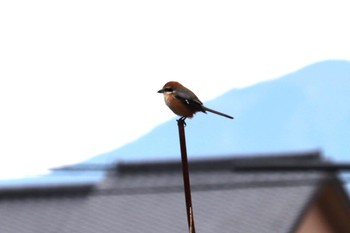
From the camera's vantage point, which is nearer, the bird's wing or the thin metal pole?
the thin metal pole

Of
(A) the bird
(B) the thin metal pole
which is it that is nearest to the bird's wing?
(A) the bird

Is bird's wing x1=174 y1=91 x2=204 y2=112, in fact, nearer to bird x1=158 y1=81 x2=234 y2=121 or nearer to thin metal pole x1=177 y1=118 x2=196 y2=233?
bird x1=158 y1=81 x2=234 y2=121

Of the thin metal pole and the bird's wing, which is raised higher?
the bird's wing

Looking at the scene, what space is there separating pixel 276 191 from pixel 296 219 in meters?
1.05

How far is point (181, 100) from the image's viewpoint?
2250 millimetres

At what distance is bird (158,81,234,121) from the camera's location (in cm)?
216

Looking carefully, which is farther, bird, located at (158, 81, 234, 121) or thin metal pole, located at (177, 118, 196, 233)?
bird, located at (158, 81, 234, 121)

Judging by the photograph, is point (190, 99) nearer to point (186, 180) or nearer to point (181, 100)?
point (181, 100)

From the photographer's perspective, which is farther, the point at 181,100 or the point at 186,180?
the point at 181,100

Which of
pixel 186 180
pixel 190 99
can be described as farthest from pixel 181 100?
pixel 186 180

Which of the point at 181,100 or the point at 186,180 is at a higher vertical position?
the point at 181,100

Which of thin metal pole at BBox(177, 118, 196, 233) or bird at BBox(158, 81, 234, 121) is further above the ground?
bird at BBox(158, 81, 234, 121)

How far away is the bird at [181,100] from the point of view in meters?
2.16

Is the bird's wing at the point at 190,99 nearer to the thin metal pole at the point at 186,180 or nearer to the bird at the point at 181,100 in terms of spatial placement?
the bird at the point at 181,100
